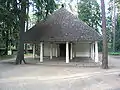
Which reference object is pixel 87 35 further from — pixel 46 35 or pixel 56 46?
pixel 56 46

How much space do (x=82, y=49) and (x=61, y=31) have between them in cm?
833

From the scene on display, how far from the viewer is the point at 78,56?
101 feet

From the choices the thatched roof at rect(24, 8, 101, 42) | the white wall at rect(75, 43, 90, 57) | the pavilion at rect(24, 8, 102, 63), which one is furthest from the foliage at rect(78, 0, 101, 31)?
the thatched roof at rect(24, 8, 101, 42)

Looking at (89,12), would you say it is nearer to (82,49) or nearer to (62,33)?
(82,49)

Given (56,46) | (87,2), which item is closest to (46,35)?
(56,46)

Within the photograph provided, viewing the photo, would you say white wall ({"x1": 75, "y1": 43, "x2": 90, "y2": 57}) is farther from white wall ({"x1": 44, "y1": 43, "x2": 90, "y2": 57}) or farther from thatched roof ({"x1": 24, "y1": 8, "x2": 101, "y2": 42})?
thatched roof ({"x1": 24, "y1": 8, "x2": 101, "y2": 42})

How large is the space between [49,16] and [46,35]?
4216 mm

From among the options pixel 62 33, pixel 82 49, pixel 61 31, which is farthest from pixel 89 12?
pixel 62 33

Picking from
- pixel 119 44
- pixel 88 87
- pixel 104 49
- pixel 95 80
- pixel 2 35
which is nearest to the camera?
pixel 88 87

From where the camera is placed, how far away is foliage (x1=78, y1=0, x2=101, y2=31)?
48.2m

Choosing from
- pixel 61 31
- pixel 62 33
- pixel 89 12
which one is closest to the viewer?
pixel 62 33

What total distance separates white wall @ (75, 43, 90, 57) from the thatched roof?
5.78m

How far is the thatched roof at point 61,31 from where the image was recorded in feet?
74.1

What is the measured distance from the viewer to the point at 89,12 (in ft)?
159
